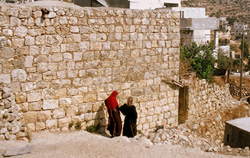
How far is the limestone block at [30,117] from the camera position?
6.61 m

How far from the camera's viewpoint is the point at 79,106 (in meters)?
7.30

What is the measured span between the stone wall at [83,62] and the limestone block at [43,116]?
0.02 metres

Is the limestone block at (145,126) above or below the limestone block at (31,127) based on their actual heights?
below

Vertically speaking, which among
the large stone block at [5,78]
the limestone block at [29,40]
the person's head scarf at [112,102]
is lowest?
the person's head scarf at [112,102]

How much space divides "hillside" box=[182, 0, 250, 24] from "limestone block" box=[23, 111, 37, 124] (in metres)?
73.2

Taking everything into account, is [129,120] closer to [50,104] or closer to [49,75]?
[50,104]

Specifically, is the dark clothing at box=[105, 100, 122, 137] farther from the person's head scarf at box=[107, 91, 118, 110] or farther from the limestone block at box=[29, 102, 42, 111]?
the limestone block at box=[29, 102, 42, 111]

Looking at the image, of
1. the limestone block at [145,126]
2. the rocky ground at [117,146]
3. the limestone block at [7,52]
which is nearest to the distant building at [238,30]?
the limestone block at [145,126]

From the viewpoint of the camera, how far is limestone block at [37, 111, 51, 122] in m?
6.77

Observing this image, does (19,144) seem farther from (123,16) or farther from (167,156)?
(123,16)

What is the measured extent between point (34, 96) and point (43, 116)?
1.63 ft

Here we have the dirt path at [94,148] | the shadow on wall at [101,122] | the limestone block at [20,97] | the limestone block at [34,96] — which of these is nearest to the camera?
the dirt path at [94,148]

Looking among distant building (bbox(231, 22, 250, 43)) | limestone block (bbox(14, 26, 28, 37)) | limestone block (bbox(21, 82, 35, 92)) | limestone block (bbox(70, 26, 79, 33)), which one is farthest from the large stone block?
distant building (bbox(231, 22, 250, 43))

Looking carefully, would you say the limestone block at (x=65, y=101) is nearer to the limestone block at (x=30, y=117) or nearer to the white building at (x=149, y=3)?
the limestone block at (x=30, y=117)
